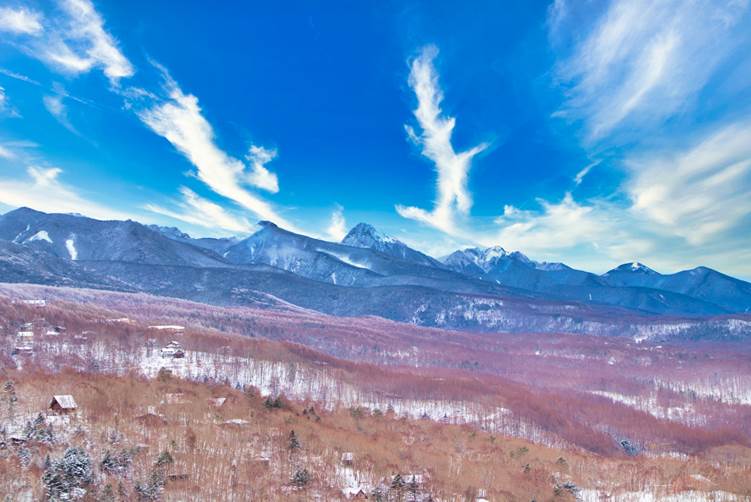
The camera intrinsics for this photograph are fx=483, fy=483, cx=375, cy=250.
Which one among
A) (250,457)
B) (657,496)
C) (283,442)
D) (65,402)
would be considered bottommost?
(657,496)

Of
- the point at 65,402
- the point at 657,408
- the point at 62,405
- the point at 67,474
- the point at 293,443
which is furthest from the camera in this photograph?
the point at 657,408

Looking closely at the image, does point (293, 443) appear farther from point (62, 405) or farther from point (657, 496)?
point (657, 496)

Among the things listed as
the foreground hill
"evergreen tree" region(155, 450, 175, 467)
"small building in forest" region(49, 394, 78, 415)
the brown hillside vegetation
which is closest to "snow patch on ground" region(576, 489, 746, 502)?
the foreground hill

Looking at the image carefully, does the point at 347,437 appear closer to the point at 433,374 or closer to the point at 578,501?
the point at 578,501

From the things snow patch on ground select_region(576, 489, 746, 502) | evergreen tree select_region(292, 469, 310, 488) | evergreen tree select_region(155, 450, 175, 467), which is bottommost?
snow patch on ground select_region(576, 489, 746, 502)

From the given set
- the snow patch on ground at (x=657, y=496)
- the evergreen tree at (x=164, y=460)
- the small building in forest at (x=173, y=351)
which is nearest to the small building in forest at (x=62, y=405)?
the evergreen tree at (x=164, y=460)

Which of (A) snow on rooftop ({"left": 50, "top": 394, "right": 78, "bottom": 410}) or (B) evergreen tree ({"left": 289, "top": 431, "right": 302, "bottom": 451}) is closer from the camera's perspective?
(A) snow on rooftop ({"left": 50, "top": 394, "right": 78, "bottom": 410})

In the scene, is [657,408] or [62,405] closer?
[62,405]

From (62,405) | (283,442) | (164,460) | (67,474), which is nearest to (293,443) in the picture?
(283,442)

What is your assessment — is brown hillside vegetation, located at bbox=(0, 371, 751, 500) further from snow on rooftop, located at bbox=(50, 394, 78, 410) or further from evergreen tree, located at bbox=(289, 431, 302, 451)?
snow on rooftop, located at bbox=(50, 394, 78, 410)

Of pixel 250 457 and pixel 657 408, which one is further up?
pixel 250 457

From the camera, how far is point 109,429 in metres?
35.9

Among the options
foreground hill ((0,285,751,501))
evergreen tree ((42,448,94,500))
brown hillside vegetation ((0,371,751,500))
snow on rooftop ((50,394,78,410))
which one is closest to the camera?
evergreen tree ((42,448,94,500))

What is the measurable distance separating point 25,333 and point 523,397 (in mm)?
139243
